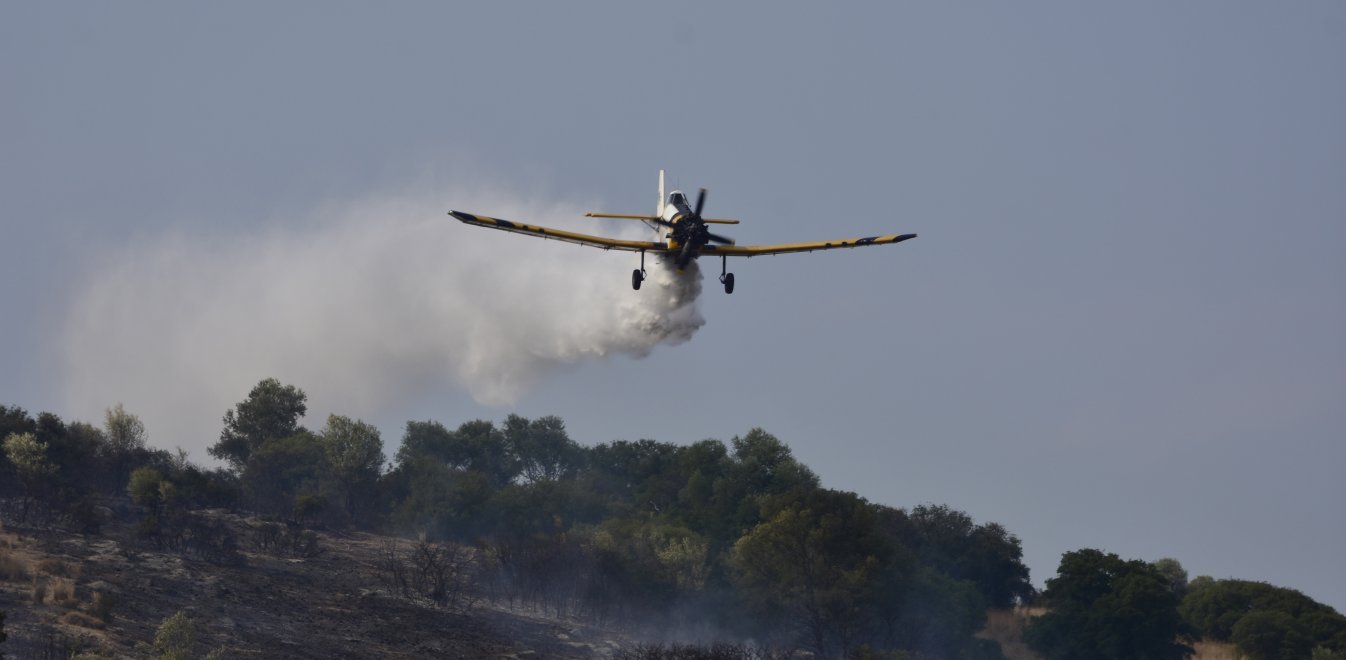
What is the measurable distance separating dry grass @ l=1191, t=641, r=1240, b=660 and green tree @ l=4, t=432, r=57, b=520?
73794 mm

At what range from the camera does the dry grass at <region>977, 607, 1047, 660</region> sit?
385 ft

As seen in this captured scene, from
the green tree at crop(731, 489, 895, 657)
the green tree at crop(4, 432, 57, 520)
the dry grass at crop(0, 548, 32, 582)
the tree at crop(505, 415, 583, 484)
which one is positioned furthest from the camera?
the tree at crop(505, 415, 583, 484)

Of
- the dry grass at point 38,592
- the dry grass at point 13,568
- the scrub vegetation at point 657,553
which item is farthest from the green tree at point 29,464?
the dry grass at point 38,592

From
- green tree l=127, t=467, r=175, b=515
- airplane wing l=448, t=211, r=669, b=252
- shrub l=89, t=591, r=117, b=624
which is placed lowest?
shrub l=89, t=591, r=117, b=624

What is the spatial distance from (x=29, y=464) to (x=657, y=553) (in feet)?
126

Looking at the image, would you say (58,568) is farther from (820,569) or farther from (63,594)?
(820,569)

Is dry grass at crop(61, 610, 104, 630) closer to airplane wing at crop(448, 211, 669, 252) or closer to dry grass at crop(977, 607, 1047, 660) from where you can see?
airplane wing at crop(448, 211, 669, 252)

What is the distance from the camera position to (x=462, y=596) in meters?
93.9

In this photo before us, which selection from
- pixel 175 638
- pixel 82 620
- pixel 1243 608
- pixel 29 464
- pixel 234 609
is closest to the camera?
pixel 175 638

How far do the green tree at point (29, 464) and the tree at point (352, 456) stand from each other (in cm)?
3298

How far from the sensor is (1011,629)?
12456 centimetres

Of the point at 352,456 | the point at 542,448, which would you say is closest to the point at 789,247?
the point at 352,456

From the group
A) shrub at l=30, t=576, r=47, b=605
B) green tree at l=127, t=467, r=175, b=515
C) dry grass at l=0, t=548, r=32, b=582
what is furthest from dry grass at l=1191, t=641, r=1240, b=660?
dry grass at l=0, t=548, r=32, b=582

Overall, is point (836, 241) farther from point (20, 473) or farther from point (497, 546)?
point (20, 473)
